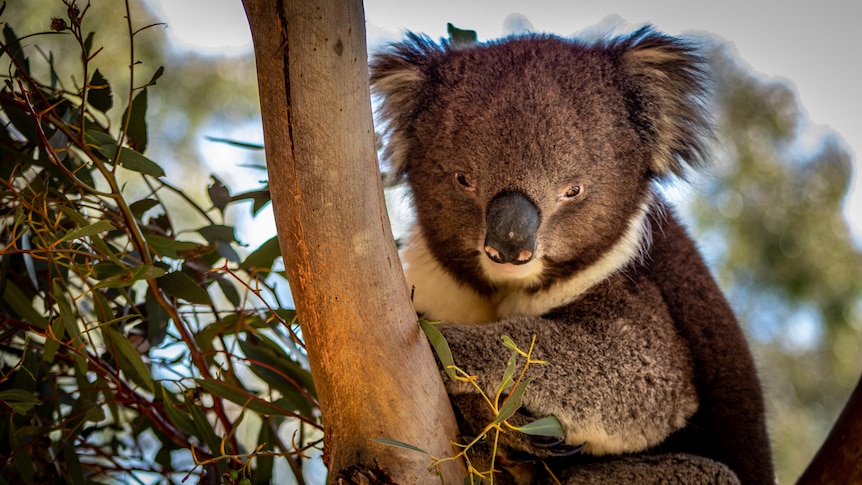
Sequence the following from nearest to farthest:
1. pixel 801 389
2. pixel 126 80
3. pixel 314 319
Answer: pixel 314 319 → pixel 126 80 → pixel 801 389

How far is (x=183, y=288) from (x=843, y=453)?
141 centimetres

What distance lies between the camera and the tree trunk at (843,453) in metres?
1.55

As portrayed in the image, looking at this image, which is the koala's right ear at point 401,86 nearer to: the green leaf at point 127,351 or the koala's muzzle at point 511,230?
the koala's muzzle at point 511,230

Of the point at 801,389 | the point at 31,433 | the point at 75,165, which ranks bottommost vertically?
the point at 801,389

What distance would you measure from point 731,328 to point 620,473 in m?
0.59

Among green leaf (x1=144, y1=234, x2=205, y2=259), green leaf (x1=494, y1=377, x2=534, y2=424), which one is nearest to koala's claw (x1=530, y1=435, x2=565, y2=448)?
green leaf (x1=494, y1=377, x2=534, y2=424)

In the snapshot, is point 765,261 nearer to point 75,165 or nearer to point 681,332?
point 681,332

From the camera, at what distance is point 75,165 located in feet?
6.31

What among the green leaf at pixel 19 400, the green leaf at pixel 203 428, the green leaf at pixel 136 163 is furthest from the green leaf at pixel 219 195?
the green leaf at pixel 19 400

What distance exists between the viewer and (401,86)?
83.0 inches

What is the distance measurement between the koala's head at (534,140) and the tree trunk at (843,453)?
64 cm

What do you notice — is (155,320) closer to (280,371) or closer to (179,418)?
(179,418)

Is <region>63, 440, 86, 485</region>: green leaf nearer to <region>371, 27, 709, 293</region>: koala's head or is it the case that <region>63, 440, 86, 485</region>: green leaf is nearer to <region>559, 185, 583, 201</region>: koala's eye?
<region>371, 27, 709, 293</region>: koala's head

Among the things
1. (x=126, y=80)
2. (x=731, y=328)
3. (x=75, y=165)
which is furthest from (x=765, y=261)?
(x=75, y=165)
